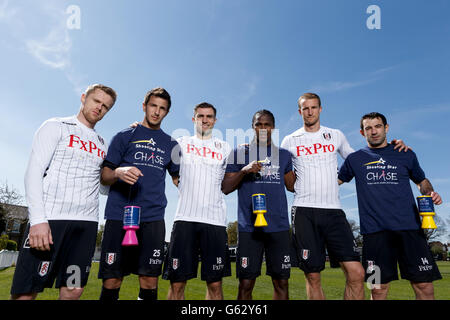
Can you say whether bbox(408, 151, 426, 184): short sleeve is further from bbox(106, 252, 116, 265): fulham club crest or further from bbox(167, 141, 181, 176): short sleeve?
bbox(106, 252, 116, 265): fulham club crest

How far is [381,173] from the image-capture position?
15.9ft

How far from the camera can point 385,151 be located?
507cm

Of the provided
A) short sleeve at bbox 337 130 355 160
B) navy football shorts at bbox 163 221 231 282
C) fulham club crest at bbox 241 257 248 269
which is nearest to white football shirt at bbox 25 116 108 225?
navy football shorts at bbox 163 221 231 282

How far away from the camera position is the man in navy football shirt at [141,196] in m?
3.97

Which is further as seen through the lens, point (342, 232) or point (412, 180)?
point (412, 180)

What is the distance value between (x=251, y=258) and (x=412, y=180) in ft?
10.3

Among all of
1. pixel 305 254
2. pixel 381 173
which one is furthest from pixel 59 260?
pixel 381 173

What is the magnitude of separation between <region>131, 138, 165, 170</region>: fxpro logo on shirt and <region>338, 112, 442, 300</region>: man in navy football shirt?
326 cm

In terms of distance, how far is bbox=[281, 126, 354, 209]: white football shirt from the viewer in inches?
187

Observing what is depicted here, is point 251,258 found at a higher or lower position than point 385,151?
lower

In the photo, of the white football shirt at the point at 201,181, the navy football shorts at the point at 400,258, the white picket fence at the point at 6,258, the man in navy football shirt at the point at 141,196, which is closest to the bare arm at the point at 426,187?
the navy football shorts at the point at 400,258

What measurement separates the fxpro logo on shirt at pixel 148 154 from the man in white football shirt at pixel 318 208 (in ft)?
7.26
